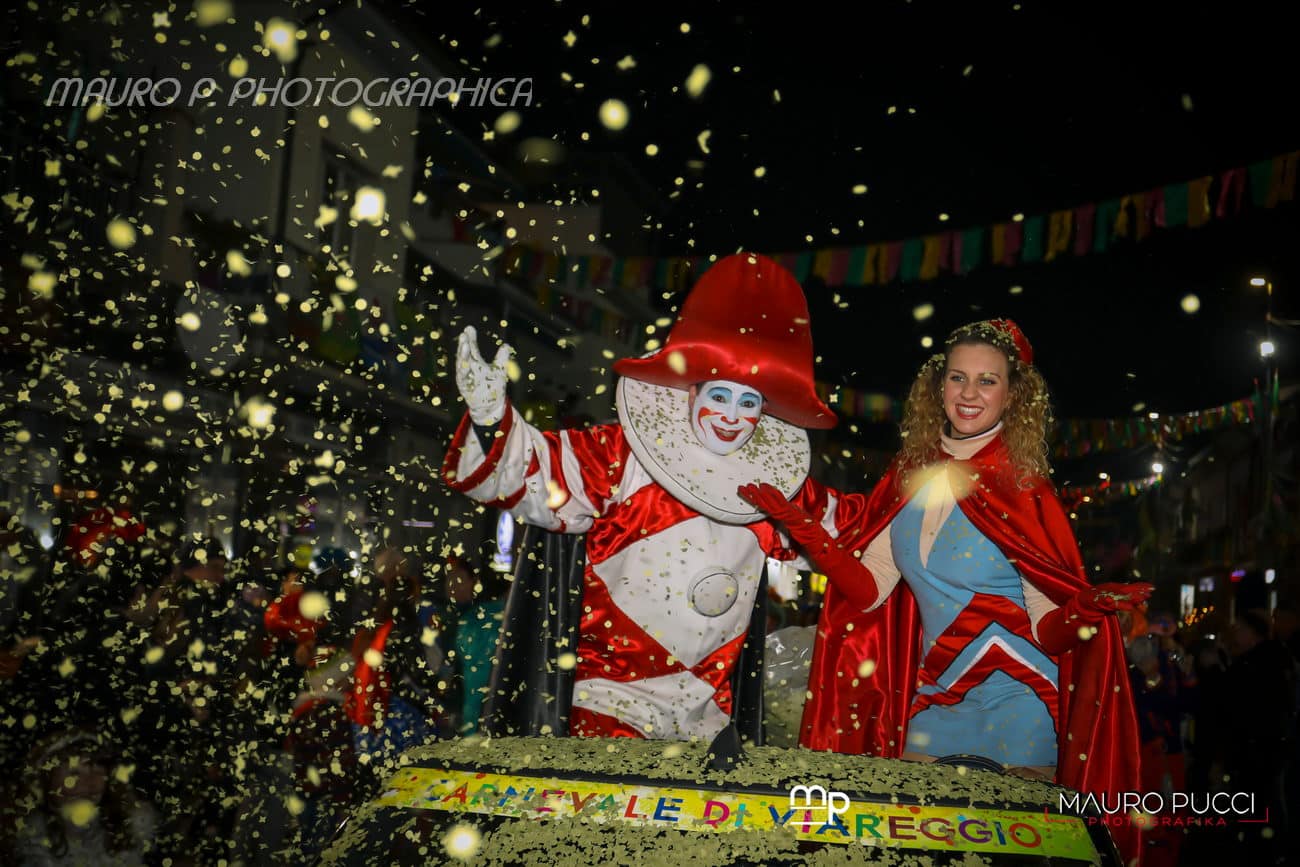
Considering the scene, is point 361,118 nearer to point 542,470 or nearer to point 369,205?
point 369,205

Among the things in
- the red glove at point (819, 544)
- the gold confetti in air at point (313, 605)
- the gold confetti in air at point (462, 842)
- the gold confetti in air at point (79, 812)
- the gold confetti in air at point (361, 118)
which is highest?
the gold confetti in air at point (361, 118)

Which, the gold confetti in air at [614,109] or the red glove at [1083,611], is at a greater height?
the gold confetti in air at [614,109]

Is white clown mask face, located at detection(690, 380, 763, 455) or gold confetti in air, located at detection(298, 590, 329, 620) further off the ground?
white clown mask face, located at detection(690, 380, 763, 455)

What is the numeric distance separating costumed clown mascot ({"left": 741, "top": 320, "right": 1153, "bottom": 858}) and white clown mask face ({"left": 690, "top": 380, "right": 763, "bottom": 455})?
1.02 ft

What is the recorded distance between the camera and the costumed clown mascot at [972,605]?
3.25 metres

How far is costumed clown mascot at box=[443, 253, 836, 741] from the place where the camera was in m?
3.67

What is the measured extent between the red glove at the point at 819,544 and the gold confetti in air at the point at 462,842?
2.07 metres

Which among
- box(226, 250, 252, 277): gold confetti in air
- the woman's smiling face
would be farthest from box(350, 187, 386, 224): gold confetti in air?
the woman's smiling face

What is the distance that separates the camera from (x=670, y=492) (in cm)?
379

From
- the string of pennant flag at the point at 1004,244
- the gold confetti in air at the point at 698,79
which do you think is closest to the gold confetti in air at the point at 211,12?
the string of pennant flag at the point at 1004,244

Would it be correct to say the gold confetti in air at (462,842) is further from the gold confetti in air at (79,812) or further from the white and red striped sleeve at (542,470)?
the gold confetti in air at (79,812)

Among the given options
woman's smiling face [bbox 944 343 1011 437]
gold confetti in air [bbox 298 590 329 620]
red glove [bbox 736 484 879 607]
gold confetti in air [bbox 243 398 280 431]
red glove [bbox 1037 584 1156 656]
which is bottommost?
gold confetti in air [bbox 298 590 329 620]

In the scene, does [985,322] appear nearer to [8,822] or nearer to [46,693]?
[8,822]

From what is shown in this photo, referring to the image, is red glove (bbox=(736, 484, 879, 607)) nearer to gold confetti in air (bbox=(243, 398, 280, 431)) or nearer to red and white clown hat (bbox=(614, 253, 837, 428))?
red and white clown hat (bbox=(614, 253, 837, 428))
